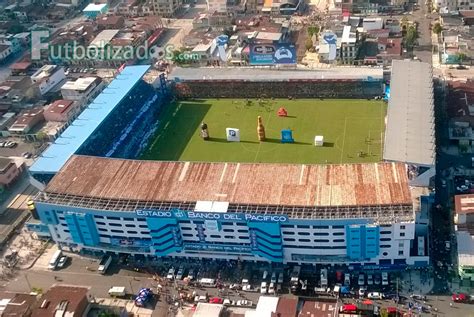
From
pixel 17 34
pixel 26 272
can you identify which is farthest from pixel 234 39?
pixel 26 272

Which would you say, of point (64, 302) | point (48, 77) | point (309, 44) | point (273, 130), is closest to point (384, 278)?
point (64, 302)

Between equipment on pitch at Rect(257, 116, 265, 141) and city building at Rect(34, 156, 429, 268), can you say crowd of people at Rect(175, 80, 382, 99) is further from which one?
city building at Rect(34, 156, 429, 268)

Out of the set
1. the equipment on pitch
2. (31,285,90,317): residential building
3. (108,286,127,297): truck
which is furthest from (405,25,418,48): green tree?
(31,285,90,317): residential building

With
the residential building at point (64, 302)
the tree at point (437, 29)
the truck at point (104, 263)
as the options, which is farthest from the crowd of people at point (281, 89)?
the residential building at point (64, 302)

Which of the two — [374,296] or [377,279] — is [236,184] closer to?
[377,279]

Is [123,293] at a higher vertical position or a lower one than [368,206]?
lower

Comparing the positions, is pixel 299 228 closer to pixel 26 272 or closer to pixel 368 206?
pixel 368 206

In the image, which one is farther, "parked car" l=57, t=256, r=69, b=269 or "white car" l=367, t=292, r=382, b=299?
"parked car" l=57, t=256, r=69, b=269
